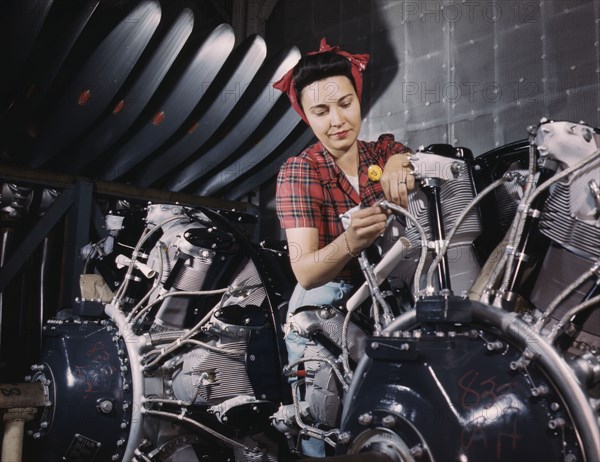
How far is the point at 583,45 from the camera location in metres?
2.98

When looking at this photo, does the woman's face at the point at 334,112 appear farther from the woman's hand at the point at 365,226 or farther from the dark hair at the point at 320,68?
the woman's hand at the point at 365,226

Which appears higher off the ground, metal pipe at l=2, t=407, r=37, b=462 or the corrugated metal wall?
the corrugated metal wall

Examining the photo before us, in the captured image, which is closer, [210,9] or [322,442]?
[322,442]

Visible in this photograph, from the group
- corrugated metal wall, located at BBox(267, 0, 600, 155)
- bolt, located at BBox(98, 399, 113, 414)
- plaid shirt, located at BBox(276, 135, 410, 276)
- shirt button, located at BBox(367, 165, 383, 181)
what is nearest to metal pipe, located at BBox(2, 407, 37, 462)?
bolt, located at BBox(98, 399, 113, 414)

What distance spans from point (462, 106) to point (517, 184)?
2.03 m

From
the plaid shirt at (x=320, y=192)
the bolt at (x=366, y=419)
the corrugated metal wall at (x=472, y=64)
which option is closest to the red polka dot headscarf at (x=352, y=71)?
the plaid shirt at (x=320, y=192)

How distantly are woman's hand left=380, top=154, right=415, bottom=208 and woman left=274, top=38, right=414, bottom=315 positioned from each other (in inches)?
9.1

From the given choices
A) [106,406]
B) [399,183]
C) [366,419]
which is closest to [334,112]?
[399,183]

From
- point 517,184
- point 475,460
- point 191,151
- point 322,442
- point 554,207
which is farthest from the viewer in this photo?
point 191,151

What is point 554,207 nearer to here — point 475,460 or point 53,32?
point 475,460

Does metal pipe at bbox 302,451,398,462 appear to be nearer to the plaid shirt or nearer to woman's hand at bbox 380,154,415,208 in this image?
woman's hand at bbox 380,154,415,208

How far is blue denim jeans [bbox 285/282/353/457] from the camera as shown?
204 centimetres

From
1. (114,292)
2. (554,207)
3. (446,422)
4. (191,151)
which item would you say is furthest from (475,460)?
(191,151)

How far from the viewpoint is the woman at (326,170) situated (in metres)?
1.94
